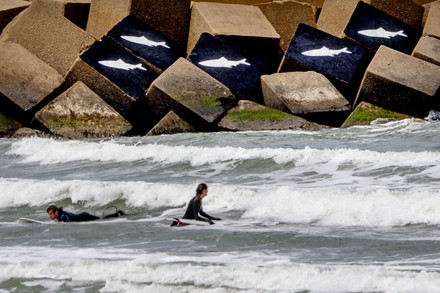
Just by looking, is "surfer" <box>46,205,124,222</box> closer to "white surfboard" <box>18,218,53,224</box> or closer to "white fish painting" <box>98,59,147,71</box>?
"white surfboard" <box>18,218,53,224</box>

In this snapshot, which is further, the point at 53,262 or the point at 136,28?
the point at 136,28

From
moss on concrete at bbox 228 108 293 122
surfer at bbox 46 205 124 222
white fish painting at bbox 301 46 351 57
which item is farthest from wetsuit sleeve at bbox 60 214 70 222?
white fish painting at bbox 301 46 351 57

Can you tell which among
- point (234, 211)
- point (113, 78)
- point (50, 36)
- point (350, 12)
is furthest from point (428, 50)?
point (234, 211)

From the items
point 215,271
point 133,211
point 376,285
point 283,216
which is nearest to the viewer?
point 376,285

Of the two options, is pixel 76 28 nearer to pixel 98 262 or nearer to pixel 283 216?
pixel 283 216

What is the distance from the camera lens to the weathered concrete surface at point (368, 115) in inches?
669

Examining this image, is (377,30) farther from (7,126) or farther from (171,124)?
(7,126)

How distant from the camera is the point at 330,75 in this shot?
17797 millimetres

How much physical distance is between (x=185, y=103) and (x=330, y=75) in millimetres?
2513

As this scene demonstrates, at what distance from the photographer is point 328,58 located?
713 inches

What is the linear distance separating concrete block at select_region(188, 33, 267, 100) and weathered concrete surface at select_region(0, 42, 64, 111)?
2.20 metres

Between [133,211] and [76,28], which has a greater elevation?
[76,28]

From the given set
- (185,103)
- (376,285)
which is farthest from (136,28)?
(376,285)

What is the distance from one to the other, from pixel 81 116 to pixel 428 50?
553cm
